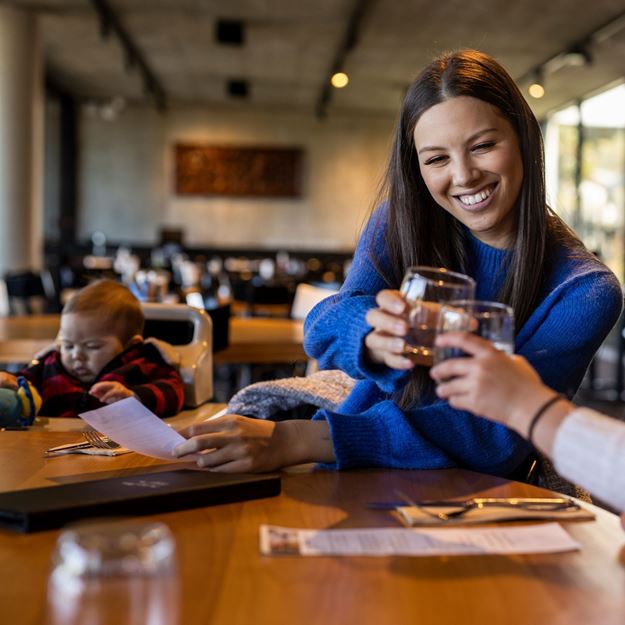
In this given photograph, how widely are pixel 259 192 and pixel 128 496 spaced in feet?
49.7

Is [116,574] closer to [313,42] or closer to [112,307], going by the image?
[112,307]

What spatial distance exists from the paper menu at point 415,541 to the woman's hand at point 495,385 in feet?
0.61

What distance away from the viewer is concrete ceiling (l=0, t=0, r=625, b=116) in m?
9.02

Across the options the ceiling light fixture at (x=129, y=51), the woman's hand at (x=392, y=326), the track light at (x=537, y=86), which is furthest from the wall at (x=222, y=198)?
the woman's hand at (x=392, y=326)

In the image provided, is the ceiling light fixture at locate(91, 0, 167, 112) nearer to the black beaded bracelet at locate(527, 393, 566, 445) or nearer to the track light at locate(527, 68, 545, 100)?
the track light at locate(527, 68, 545, 100)

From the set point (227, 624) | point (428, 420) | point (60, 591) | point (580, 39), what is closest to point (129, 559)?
point (60, 591)

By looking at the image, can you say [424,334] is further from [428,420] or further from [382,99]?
[382,99]

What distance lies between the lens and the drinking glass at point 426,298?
3.64ft

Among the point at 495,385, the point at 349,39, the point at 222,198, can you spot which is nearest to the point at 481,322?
the point at 495,385

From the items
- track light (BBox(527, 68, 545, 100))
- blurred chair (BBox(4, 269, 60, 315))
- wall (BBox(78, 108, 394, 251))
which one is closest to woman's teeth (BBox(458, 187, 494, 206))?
blurred chair (BBox(4, 269, 60, 315))

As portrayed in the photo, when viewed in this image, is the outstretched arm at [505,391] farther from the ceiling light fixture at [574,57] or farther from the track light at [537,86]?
the track light at [537,86]

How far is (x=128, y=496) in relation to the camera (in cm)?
114

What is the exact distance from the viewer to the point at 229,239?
1616 centimetres

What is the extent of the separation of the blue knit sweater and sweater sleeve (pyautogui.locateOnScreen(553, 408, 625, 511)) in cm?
47
